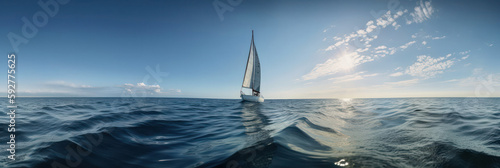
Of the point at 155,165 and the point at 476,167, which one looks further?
the point at 155,165

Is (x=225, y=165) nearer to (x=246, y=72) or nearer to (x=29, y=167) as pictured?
(x=29, y=167)

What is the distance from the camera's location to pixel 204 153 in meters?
3.89

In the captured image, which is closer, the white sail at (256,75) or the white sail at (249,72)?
the white sail at (249,72)

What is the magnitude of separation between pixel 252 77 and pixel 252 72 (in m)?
1.24

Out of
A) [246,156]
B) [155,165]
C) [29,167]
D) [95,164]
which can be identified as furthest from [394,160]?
[29,167]

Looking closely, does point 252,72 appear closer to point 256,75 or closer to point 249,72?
point 249,72

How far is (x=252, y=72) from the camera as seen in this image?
37.3m

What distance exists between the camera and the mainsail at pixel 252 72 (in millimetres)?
35969

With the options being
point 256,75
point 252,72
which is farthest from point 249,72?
point 256,75

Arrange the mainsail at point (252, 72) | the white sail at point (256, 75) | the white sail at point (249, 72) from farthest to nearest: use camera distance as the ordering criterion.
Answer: the white sail at point (256, 75) < the mainsail at point (252, 72) < the white sail at point (249, 72)

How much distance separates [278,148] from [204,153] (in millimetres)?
1782

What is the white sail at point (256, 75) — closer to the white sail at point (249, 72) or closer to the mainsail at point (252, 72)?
the mainsail at point (252, 72)

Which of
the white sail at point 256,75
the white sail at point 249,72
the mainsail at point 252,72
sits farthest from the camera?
the white sail at point 256,75

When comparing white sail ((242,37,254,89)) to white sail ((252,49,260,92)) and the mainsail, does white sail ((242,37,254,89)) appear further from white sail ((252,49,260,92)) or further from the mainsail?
white sail ((252,49,260,92))
